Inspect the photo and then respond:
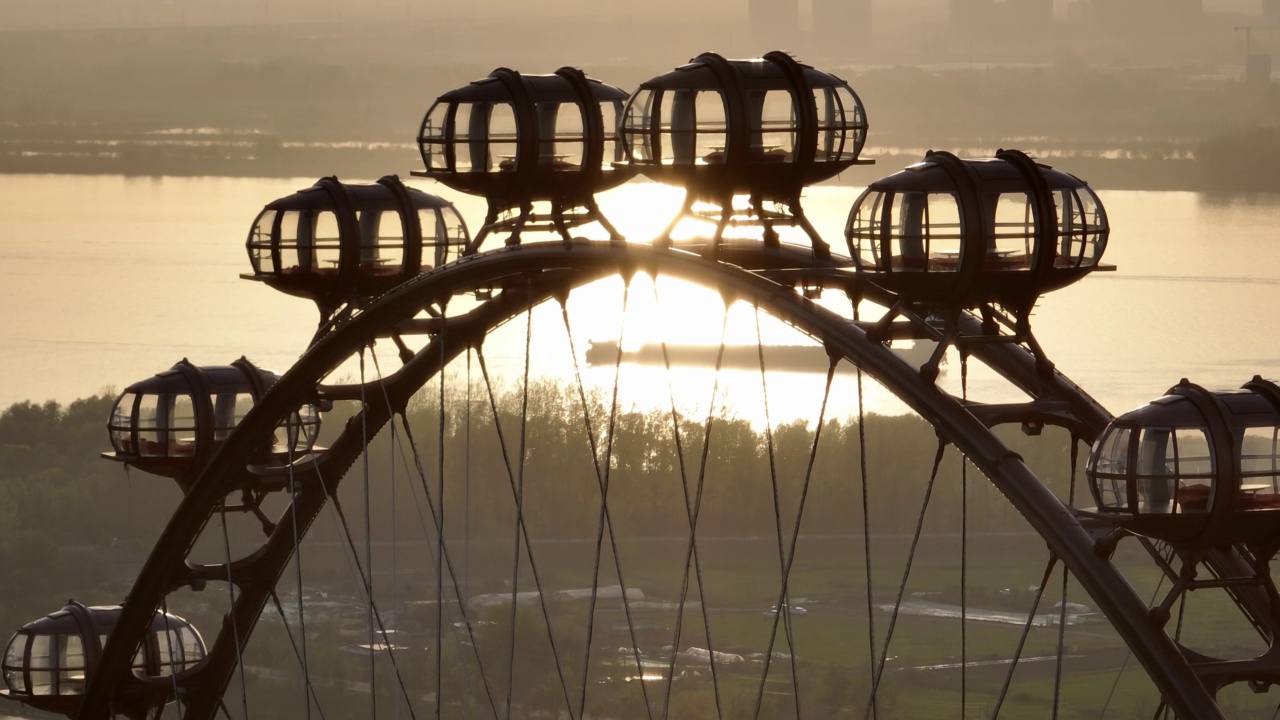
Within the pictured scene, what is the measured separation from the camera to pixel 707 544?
159m

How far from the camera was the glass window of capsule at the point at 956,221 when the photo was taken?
2286cm

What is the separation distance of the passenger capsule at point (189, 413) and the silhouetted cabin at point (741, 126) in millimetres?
11197

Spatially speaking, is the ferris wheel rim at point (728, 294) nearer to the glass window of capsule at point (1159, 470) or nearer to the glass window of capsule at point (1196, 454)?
the glass window of capsule at point (1159, 470)

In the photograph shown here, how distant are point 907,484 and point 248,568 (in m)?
124

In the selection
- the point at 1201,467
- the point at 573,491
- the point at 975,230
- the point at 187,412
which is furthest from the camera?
the point at 573,491

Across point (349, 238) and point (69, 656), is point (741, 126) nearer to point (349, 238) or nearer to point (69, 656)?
point (349, 238)

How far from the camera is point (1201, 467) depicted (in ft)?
66.4

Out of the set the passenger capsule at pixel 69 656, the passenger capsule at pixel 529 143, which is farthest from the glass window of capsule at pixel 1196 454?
the passenger capsule at pixel 69 656

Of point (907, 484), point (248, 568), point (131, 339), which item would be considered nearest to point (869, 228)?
point (248, 568)

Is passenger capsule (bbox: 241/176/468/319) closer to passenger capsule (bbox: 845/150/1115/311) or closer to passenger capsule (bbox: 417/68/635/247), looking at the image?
passenger capsule (bbox: 417/68/635/247)

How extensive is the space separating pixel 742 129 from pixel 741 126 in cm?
5

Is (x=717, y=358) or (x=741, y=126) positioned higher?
(x=741, y=126)

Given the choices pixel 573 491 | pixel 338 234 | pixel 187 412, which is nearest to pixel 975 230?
pixel 338 234

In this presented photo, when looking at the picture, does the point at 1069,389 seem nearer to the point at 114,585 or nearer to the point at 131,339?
the point at 114,585
